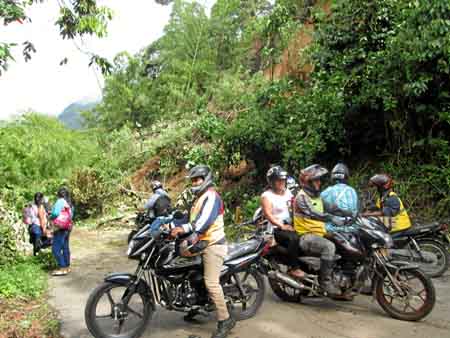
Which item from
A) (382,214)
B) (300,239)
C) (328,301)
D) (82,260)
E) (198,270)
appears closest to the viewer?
(198,270)

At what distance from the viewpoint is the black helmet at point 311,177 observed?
17.8 ft

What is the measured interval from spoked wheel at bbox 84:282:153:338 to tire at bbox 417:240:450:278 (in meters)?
4.28

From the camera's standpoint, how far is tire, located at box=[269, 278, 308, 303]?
19.4ft

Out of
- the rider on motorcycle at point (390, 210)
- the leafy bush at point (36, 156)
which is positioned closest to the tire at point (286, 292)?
the rider on motorcycle at point (390, 210)

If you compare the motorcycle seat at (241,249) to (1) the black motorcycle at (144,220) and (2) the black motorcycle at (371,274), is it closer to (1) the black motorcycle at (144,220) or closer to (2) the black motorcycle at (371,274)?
(2) the black motorcycle at (371,274)

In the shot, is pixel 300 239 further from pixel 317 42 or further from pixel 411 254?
pixel 317 42

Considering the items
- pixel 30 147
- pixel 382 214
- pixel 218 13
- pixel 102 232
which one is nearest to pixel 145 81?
pixel 218 13

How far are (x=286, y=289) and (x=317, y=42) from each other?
24.5 feet

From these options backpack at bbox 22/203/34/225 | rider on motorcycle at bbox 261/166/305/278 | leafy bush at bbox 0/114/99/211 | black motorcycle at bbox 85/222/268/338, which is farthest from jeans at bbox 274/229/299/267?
leafy bush at bbox 0/114/99/211

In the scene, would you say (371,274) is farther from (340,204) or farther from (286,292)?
(286,292)

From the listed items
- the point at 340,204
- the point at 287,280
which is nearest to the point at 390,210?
the point at 340,204

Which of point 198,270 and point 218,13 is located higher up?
point 218,13

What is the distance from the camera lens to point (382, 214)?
22.5ft

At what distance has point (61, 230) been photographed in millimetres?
8180
